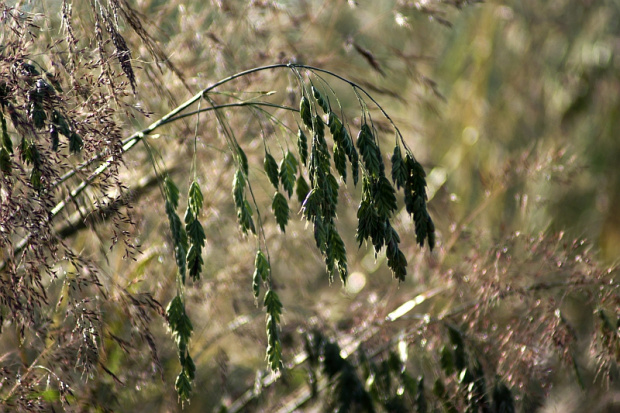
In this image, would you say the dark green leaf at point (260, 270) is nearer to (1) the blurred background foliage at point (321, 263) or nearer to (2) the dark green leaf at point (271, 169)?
(2) the dark green leaf at point (271, 169)

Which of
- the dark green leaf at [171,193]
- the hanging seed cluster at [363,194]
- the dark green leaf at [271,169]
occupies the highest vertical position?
the dark green leaf at [171,193]

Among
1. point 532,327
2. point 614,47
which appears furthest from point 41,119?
point 614,47

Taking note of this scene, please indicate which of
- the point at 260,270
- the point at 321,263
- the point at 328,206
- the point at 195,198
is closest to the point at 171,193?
the point at 195,198

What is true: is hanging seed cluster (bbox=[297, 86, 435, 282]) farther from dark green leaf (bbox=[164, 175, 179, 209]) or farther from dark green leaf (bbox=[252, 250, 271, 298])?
dark green leaf (bbox=[164, 175, 179, 209])

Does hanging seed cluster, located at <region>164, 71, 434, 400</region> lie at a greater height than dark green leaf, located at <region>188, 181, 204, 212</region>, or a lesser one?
lesser

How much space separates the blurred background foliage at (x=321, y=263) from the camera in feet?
9.41

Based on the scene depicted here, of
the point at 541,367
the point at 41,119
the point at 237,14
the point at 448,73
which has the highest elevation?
the point at 448,73

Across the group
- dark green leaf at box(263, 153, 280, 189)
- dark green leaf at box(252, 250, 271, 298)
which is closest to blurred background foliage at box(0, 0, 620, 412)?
dark green leaf at box(263, 153, 280, 189)

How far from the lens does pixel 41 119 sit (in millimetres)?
1883

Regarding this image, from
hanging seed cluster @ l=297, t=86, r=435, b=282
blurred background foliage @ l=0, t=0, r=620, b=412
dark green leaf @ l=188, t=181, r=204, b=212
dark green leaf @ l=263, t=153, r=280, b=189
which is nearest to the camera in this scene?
hanging seed cluster @ l=297, t=86, r=435, b=282

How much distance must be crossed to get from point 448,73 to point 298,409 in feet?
15.1

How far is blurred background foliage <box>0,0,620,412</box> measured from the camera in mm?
2867

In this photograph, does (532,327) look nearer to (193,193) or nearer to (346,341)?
(346,341)

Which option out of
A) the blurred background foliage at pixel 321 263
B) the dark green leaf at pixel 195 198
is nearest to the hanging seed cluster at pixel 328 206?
the dark green leaf at pixel 195 198
